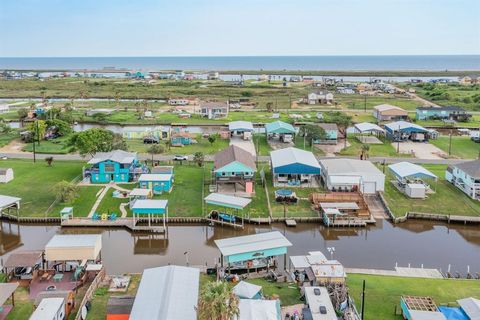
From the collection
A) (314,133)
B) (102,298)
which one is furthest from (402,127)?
(102,298)

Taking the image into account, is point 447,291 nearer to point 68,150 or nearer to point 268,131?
point 268,131

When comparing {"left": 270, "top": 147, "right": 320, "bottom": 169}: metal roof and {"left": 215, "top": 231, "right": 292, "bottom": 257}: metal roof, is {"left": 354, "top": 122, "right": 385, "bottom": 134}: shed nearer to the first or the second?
{"left": 270, "top": 147, "right": 320, "bottom": 169}: metal roof

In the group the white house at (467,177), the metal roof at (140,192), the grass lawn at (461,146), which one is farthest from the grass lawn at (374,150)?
the metal roof at (140,192)

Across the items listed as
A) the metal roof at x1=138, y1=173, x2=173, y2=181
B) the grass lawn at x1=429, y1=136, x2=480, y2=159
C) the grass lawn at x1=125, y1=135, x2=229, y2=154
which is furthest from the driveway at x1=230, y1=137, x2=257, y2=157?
the grass lawn at x1=429, y1=136, x2=480, y2=159

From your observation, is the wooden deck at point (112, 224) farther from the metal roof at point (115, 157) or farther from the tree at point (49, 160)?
the tree at point (49, 160)

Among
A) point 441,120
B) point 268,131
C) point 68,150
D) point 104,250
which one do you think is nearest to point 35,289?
point 104,250

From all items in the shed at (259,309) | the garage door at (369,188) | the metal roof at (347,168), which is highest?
→ the metal roof at (347,168)
